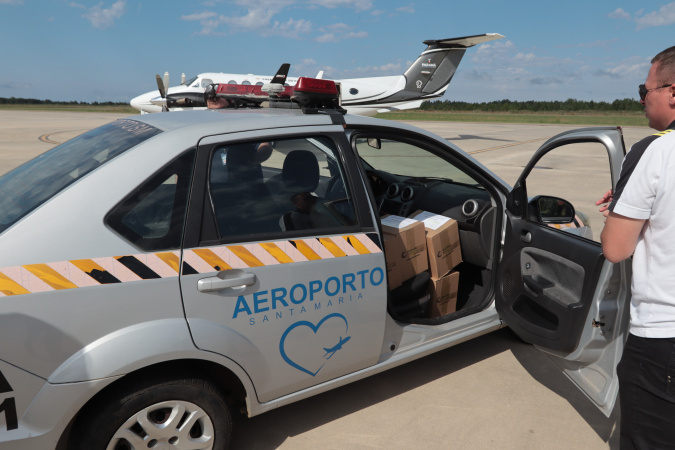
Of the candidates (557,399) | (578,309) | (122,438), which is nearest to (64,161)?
(122,438)

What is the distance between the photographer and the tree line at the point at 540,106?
67.1 m

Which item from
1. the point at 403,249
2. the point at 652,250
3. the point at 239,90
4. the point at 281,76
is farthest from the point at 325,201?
the point at 281,76

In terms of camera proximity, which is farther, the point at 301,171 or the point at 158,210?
the point at 301,171

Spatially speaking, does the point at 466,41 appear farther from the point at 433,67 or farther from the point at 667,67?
the point at 667,67

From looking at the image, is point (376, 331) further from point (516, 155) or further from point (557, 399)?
point (516, 155)

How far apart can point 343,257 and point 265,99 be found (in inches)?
73.5

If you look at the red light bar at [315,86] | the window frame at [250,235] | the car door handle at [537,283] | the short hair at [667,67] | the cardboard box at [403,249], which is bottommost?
the car door handle at [537,283]

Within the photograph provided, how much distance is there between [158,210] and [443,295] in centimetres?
201

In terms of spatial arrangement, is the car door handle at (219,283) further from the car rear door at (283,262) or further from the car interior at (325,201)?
the car interior at (325,201)

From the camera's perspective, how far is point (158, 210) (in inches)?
82.0

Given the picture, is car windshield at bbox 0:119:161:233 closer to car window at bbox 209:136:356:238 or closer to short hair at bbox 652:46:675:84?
car window at bbox 209:136:356:238

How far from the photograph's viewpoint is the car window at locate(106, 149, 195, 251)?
2000 mm

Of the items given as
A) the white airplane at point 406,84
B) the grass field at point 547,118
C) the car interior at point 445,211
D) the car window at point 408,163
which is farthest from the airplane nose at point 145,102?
the car interior at point 445,211

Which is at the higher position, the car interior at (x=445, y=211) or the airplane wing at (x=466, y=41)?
the airplane wing at (x=466, y=41)
